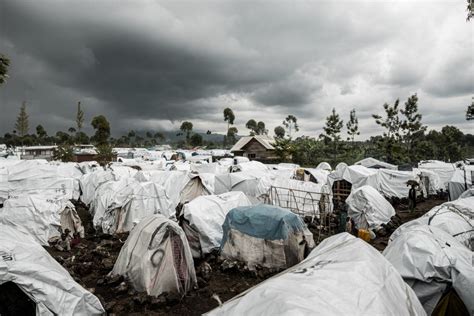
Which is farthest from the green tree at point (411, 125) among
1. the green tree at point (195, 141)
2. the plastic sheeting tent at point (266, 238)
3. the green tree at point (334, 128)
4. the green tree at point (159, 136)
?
the green tree at point (159, 136)

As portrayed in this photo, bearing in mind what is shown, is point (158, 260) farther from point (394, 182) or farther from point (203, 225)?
point (394, 182)

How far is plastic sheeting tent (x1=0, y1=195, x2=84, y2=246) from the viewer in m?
12.4

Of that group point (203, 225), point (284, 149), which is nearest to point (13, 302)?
point (203, 225)

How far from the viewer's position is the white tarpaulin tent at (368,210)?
1584 cm

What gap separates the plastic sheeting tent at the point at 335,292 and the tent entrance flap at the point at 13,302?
5.01m

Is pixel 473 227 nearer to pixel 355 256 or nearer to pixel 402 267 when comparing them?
pixel 402 267

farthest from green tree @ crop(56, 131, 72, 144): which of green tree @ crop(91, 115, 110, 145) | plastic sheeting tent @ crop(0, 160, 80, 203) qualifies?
plastic sheeting tent @ crop(0, 160, 80, 203)

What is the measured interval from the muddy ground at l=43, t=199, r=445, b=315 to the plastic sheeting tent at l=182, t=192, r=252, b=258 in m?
0.51

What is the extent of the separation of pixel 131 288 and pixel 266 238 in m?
4.65

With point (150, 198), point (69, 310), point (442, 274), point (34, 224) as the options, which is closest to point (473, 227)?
point (442, 274)

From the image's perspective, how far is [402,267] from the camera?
18.8 ft

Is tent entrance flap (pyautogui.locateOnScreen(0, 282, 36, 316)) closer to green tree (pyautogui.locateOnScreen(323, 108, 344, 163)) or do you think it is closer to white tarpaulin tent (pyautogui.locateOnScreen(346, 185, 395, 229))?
white tarpaulin tent (pyautogui.locateOnScreen(346, 185, 395, 229))

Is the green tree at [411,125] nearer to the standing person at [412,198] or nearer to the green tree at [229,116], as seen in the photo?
the standing person at [412,198]

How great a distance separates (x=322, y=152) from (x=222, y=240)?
45.5 m
